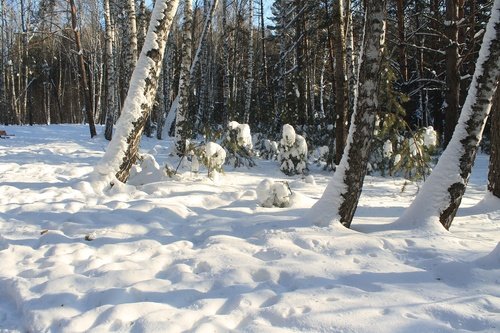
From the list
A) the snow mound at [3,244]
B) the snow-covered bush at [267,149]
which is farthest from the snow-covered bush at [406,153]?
the snow mound at [3,244]

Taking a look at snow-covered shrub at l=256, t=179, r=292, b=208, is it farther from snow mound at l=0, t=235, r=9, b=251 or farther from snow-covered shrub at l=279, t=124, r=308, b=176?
snow-covered shrub at l=279, t=124, r=308, b=176

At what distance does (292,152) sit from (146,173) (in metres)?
3.48

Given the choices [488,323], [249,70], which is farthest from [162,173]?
[249,70]

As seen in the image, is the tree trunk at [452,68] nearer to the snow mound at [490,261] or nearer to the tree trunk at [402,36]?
the tree trunk at [402,36]

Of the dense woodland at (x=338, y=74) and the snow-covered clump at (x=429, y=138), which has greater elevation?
the dense woodland at (x=338, y=74)

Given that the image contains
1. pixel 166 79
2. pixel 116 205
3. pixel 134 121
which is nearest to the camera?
pixel 116 205

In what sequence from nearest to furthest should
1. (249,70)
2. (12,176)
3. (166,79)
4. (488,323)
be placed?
(488,323) → (12,176) → (249,70) → (166,79)

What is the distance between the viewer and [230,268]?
136 inches

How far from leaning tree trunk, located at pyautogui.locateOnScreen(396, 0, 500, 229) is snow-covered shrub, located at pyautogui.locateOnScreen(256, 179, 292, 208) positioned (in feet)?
5.21

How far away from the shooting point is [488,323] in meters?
2.54

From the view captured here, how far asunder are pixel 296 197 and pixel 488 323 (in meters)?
3.27

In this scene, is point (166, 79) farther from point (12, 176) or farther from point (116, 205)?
point (116, 205)

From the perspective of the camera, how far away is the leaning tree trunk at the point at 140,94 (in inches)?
248

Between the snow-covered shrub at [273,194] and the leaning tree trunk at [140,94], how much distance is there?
2.40 meters
